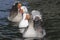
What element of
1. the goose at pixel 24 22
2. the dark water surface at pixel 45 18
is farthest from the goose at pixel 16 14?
the goose at pixel 24 22

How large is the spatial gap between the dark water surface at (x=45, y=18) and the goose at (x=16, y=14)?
0.45 m

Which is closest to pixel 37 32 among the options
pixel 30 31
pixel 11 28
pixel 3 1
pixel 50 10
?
pixel 30 31

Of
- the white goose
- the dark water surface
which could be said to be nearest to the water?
the dark water surface

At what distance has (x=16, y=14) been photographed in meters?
27.0

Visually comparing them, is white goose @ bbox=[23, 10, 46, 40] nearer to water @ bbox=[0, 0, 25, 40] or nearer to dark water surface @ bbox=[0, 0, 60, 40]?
dark water surface @ bbox=[0, 0, 60, 40]

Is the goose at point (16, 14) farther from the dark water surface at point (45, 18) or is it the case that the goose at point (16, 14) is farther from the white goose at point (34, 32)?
the white goose at point (34, 32)

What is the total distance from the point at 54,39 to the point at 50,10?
6.01 metres

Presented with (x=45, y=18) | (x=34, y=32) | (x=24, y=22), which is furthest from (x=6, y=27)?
(x=45, y=18)

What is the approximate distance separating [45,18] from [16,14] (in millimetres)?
2178

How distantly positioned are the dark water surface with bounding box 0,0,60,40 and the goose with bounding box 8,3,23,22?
0.45m

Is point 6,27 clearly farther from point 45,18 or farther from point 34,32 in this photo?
point 45,18

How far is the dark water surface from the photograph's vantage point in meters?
24.2

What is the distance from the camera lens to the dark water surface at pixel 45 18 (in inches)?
951

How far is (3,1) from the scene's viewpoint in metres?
32.1
